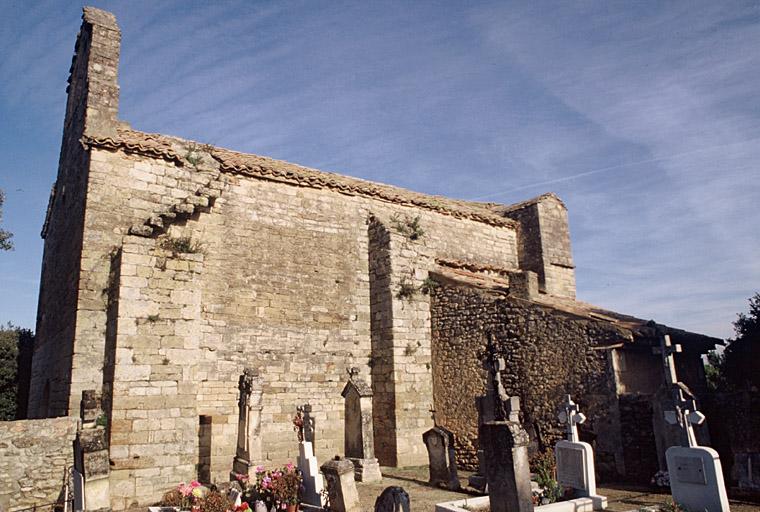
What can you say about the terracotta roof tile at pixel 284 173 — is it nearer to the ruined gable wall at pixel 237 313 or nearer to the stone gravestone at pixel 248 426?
the ruined gable wall at pixel 237 313

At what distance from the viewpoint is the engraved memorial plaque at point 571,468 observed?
960 centimetres

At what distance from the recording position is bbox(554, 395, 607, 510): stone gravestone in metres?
9.40

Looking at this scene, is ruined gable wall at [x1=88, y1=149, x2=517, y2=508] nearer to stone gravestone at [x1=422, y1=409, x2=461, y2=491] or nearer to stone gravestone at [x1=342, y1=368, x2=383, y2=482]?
stone gravestone at [x1=342, y1=368, x2=383, y2=482]

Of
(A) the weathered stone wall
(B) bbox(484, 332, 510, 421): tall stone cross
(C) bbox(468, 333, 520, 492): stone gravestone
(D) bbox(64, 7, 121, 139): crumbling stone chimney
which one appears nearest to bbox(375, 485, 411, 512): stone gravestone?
(C) bbox(468, 333, 520, 492): stone gravestone

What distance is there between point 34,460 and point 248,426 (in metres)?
4.00

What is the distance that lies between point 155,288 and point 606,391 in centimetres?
990

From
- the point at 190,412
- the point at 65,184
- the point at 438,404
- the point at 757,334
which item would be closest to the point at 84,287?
the point at 190,412

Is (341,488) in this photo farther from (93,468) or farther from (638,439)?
(638,439)

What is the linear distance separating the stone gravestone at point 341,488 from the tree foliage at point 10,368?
15.4 m

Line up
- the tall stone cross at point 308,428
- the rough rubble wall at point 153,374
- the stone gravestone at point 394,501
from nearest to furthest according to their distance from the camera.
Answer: the stone gravestone at point 394,501 → the rough rubble wall at point 153,374 → the tall stone cross at point 308,428

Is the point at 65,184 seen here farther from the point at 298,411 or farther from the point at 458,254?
the point at 458,254

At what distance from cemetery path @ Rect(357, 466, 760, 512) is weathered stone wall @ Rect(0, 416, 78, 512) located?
5.82m

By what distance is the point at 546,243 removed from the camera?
19609mm

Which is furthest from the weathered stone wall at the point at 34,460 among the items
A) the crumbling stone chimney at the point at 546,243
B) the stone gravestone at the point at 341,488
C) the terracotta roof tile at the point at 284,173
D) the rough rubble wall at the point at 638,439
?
the crumbling stone chimney at the point at 546,243
